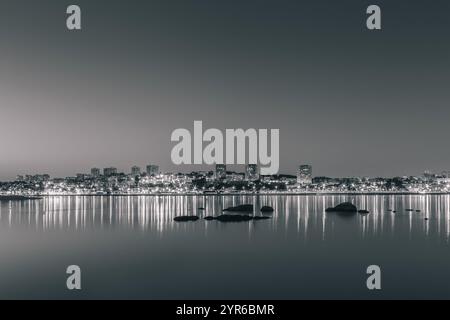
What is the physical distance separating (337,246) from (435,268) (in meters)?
9.85

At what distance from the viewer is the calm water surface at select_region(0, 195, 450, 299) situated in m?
23.8

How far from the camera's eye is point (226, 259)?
107ft

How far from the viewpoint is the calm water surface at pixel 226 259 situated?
2375cm

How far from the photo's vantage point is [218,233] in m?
44.6

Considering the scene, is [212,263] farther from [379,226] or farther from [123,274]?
[379,226]

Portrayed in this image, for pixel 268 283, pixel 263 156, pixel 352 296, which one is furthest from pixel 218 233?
pixel 352 296

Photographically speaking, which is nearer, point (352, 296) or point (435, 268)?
point (352, 296)

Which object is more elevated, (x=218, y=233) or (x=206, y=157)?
(x=206, y=157)

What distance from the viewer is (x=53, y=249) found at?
37.2m

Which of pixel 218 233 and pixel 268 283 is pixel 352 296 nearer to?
pixel 268 283
